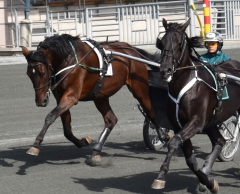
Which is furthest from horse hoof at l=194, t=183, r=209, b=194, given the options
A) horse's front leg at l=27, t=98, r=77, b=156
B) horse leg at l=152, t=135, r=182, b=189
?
horse's front leg at l=27, t=98, r=77, b=156

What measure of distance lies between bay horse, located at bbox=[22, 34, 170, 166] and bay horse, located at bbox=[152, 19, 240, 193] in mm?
1977

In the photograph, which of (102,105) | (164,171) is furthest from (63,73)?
(164,171)

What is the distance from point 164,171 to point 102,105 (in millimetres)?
3081

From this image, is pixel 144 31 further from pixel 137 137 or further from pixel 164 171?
pixel 164 171

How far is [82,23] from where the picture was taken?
58.0 feet

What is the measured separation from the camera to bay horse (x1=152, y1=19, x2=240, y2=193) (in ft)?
21.7

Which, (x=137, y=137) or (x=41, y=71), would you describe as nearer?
(x=41, y=71)

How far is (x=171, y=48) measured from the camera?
21.8ft

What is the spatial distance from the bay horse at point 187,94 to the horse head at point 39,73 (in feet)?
6.84

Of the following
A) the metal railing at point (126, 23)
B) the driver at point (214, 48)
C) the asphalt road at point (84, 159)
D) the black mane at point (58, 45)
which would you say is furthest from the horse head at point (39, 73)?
the metal railing at point (126, 23)

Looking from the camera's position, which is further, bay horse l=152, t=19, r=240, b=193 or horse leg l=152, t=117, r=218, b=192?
bay horse l=152, t=19, r=240, b=193

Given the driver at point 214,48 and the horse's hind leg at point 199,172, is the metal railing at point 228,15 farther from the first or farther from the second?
the horse's hind leg at point 199,172

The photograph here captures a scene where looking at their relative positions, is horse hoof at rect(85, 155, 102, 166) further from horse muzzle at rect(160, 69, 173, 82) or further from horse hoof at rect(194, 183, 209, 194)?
horse muzzle at rect(160, 69, 173, 82)

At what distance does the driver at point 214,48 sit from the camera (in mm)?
7978
